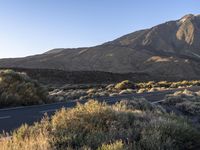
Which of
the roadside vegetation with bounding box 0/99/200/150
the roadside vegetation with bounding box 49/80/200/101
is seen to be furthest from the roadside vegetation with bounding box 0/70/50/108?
the roadside vegetation with bounding box 0/99/200/150

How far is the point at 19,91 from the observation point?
25062 mm

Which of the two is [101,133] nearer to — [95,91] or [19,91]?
[19,91]

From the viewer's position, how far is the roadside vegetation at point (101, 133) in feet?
24.2

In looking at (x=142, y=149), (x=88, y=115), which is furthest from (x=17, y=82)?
(x=142, y=149)

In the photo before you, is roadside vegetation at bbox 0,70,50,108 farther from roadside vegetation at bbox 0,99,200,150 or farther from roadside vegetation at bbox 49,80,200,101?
roadside vegetation at bbox 0,99,200,150

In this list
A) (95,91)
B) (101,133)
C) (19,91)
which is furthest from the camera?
(95,91)

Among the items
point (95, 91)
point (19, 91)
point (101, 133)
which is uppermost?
point (101, 133)

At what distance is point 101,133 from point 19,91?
17491mm

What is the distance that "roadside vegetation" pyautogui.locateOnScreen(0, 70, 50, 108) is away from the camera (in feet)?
78.3

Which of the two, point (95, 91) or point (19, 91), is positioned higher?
point (19, 91)

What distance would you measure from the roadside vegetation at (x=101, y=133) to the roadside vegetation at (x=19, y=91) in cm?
1423

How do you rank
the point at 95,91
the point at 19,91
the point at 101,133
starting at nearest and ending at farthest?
the point at 101,133, the point at 19,91, the point at 95,91

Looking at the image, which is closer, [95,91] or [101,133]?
[101,133]

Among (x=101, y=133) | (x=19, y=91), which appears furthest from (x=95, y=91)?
(x=101, y=133)
